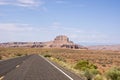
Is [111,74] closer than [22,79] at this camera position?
No

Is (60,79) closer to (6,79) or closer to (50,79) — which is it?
(50,79)

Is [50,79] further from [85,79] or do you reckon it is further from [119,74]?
[119,74]

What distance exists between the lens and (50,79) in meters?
16.6

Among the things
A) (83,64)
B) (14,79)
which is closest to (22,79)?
(14,79)

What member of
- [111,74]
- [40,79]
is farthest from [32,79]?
[111,74]

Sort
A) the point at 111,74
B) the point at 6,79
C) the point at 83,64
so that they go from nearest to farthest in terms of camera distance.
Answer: the point at 6,79 < the point at 111,74 < the point at 83,64

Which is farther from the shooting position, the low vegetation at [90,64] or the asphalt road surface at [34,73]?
the low vegetation at [90,64]

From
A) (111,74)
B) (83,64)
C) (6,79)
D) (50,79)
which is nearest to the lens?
(6,79)

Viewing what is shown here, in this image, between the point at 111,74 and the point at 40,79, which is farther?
the point at 111,74

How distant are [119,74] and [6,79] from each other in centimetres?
649

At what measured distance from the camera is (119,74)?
1744 centimetres

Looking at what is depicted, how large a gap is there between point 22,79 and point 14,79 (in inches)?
16.3

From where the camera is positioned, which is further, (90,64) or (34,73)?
(90,64)

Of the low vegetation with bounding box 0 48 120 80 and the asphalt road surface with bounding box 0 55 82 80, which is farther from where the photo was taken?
the low vegetation with bounding box 0 48 120 80
